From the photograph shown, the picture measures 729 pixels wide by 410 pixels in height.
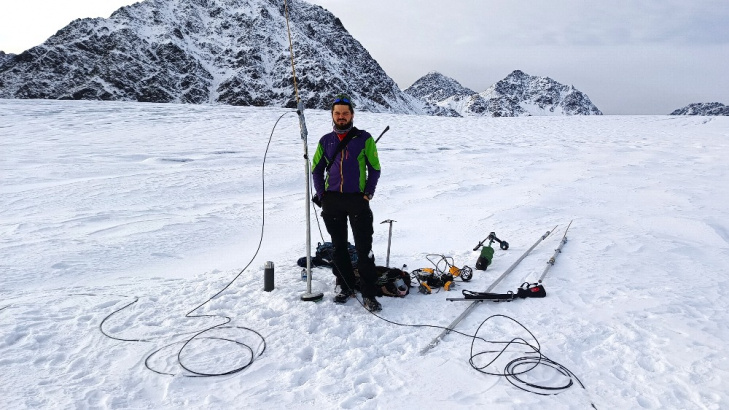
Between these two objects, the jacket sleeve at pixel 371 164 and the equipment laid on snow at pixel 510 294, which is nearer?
the jacket sleeve at pixel 371 164

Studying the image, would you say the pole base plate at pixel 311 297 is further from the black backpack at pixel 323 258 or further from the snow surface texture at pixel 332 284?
the black backpack at pixel 323 258

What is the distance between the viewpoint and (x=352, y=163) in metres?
4.88

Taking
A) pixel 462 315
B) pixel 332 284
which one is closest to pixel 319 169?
pixel 332 284

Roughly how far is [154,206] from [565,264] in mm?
8562

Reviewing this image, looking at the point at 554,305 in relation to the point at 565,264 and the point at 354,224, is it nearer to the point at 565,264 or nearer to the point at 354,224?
the point at 565,264

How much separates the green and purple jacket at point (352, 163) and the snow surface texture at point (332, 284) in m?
1.46

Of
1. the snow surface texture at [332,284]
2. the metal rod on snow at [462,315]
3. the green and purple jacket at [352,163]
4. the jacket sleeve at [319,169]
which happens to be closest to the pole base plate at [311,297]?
the snow surface texture at [332,284]

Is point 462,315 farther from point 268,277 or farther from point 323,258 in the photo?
point 268,277

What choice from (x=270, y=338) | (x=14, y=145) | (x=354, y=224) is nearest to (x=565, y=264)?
(x=354, y=224)

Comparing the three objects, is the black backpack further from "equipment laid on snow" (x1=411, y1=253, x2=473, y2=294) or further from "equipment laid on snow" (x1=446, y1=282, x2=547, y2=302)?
"equipment laid on snow" (x1=446, y1=282, x2=547, y2=302)

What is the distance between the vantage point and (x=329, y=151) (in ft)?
16.2

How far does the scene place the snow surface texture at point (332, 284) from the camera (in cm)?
353

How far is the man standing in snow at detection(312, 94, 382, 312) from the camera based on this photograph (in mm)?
4855

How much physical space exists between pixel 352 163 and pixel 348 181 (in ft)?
0.70
